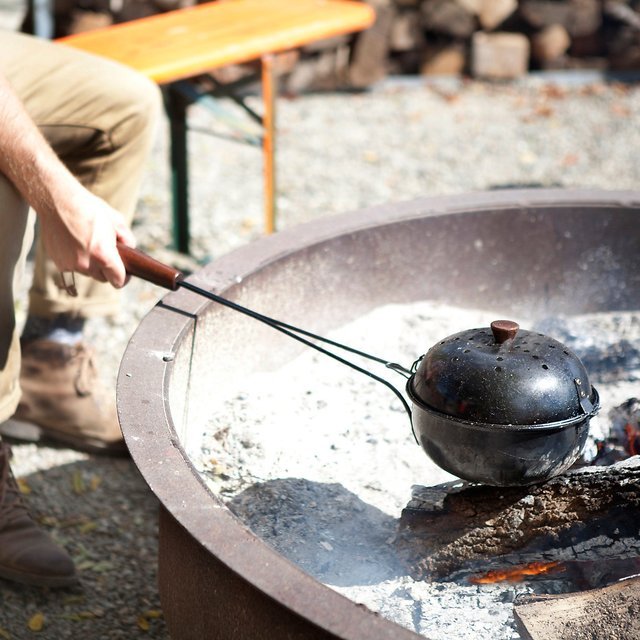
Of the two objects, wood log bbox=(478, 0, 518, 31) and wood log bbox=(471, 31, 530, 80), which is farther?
wood log bbox=(471, 31, 530, 80)

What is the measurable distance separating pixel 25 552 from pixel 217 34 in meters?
2.11

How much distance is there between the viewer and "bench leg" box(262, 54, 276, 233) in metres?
3.60

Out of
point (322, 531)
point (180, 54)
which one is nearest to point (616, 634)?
point (322, 531)

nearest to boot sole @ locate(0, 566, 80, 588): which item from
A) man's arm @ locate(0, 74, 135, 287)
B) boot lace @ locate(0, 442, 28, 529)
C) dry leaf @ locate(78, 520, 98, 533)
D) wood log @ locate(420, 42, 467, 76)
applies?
boot lace @ locate(0, 442, 28, 529)

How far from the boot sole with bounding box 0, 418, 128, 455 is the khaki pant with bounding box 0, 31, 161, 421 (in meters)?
0.34

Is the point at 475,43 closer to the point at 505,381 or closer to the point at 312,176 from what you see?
the point at 312,176

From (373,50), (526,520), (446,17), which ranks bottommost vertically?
(373,50)

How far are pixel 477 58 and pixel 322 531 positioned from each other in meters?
4.81

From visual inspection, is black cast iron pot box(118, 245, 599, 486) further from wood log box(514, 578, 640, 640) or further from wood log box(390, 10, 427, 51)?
wood log box(390, 10, 427, 51)

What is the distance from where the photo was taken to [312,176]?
4.97m

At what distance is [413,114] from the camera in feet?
18.8

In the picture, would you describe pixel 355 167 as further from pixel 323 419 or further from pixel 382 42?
pixel 323 419

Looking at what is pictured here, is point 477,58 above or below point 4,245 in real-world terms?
below

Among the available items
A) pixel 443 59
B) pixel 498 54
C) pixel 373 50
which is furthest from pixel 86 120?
pixel 498 54
